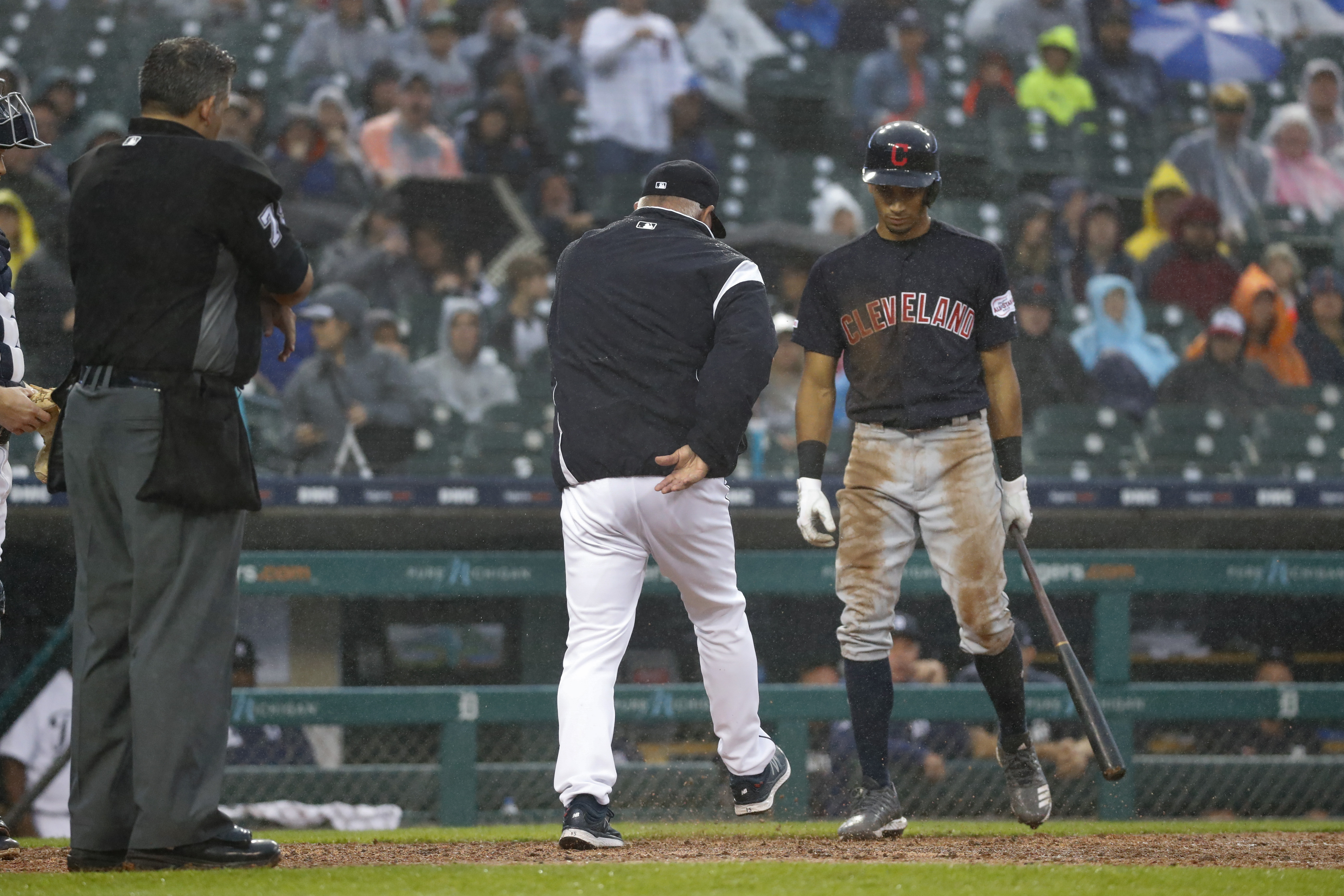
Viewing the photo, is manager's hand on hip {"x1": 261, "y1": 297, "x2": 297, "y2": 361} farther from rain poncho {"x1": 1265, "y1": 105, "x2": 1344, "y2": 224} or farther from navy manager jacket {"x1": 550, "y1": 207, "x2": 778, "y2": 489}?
rain poncho {"x1": 1265, "y1": 105, "x2": 1344, "y2": 224}

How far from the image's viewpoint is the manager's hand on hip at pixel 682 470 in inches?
133

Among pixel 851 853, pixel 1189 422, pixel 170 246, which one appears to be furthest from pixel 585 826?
pixel 1189 422

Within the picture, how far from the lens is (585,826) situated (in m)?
3.32

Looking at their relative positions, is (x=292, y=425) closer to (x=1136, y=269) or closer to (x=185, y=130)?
(x=185, y=130)

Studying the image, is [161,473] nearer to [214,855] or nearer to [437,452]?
[214,855]

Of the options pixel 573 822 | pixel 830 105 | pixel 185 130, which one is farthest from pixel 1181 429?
pixel 185 130

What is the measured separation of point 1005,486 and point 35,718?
3608 millimetres

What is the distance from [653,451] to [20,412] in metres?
1.33

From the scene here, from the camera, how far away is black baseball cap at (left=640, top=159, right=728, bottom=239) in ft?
11.8

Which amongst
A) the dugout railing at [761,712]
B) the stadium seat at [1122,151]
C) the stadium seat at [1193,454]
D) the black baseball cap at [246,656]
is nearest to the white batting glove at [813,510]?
the dugout railing at [761,712]

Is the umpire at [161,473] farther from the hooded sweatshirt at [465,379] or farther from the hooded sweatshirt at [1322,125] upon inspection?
the hooded sweatshirt at [1322,125]

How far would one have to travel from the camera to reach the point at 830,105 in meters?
10.2

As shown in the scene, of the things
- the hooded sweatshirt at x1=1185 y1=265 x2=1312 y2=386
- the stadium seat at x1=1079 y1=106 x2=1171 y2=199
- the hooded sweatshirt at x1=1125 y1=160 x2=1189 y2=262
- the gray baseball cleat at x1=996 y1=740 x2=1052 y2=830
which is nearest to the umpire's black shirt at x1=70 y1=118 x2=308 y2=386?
the gray baseball cleat at x1=996 y1=740 x2=1052 y2=830

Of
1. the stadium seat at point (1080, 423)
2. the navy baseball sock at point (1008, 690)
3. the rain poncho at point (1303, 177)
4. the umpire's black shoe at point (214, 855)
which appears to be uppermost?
the rain poncho at point (1303, 177)
